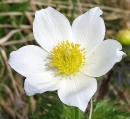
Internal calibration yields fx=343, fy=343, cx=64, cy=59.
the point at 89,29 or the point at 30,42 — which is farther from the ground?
the point at 89,29

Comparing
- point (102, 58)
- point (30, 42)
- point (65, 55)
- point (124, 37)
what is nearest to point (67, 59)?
point (65, 55)

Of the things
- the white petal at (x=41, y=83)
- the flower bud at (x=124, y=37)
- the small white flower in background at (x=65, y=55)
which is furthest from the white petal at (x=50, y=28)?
the flower bud at (x=124, y=37)

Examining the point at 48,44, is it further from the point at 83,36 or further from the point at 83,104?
the point at 83,104

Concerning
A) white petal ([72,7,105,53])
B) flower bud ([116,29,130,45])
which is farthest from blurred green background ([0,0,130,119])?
white petal ([72,7,105,53])

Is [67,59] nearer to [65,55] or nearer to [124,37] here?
[65,55]

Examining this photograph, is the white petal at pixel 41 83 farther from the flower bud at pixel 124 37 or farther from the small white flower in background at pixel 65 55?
the flower bud at pixel 124 37

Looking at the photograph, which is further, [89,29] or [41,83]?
[89,29]

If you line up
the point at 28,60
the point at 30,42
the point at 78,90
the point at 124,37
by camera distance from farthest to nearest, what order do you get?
the point at 30,42 < the point at 124,37 < the point at 28,60 < the point at 78,90
